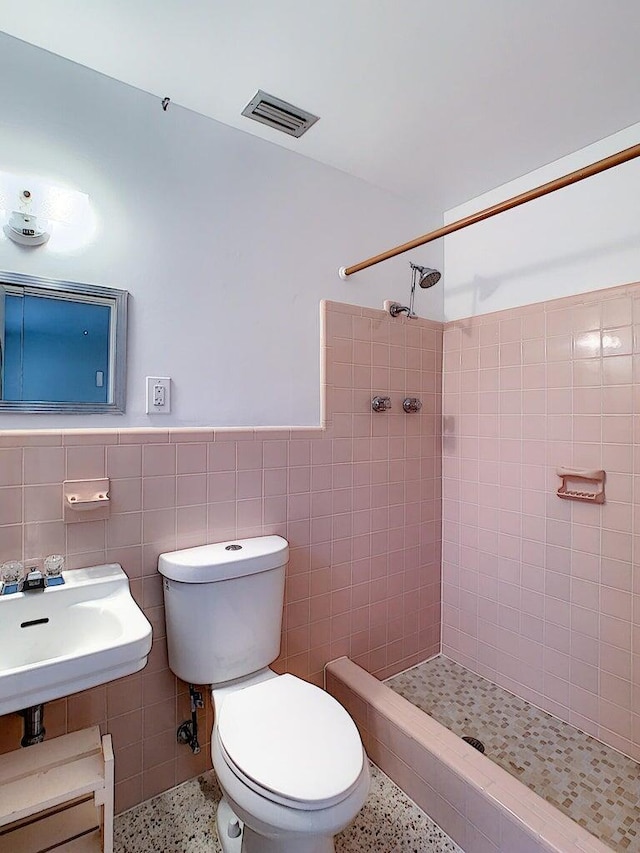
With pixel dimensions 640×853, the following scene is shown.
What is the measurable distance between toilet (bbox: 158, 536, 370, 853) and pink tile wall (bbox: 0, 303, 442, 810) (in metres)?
0.14

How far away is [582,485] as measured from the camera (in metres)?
1.77

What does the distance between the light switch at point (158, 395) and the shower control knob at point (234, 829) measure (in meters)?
1.25

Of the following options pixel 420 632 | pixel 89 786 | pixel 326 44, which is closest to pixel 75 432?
pixel 89 786

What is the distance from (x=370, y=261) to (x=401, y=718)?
66.7 inches

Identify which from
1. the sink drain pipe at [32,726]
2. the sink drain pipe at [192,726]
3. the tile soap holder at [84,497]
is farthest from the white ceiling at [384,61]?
the sink drain pipe at [192,726]

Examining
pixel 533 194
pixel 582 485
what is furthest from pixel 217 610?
pixel 533 194

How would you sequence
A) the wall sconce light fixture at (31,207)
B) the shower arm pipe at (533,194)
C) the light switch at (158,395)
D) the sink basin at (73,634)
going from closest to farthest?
the sink basin at (73,634)
the shower arm pipe at (533,194)
the wall sconce light fixture at (31,207)
the light switch at (158,395)

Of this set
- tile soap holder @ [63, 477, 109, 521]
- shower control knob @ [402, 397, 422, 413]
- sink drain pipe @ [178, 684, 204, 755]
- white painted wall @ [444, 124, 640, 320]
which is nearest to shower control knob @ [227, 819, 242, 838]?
sink drain pipe @ [178, 684, 204, 755]

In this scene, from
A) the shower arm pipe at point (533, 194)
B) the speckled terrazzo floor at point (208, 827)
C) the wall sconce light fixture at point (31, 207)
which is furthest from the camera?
the speckled terrazzo floor at point (208, 827)

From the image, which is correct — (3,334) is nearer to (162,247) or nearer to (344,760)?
(162,247)

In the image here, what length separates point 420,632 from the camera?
7.22 ft

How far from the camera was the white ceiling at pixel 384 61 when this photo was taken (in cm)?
120

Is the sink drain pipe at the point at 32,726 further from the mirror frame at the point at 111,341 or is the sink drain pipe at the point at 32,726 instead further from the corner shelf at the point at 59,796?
the mirror frame at the point at 111,341

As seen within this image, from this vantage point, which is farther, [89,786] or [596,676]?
[596,676]
